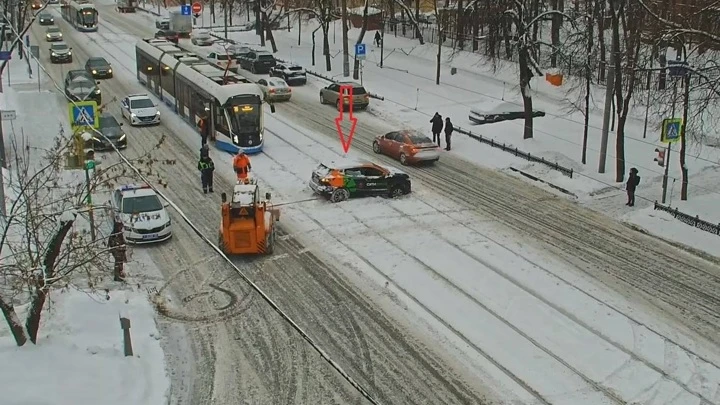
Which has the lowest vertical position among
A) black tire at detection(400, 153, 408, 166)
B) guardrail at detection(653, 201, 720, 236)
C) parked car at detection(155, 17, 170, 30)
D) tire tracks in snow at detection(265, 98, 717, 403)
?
tire tracks in snow at detection(265, 98, 717, 403)

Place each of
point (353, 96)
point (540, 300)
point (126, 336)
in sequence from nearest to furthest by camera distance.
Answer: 1. point (126, 336)
2. point (540, 300)
3. point (353, 96)

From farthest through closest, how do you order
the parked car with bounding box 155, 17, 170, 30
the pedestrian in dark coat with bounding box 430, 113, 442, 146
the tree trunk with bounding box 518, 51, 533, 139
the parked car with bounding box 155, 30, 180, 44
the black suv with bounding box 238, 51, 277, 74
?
the parked car with bounding box 155, 17, 170, 30 < the parked car with bounding box 155, 30, 180, 44 < the black suv with bounding box 238, 51, 277, 74 < the tree trunk with bounding box 518, 51, 533, 139 < the pedestrian in dark coat with bounding box 430, 113, 442, 146

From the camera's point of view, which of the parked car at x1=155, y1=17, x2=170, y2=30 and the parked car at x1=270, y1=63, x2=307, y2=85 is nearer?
the parked car at x1=270, y1=63, x2=307, y2=85

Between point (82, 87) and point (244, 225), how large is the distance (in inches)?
845

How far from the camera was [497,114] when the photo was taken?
37.0 meters

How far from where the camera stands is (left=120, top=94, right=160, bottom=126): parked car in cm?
3544

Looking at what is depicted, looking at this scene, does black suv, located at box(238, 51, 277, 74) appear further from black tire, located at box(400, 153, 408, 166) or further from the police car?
the police car

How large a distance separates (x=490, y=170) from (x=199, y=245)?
12.2 meters

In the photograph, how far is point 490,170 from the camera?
2998 cm

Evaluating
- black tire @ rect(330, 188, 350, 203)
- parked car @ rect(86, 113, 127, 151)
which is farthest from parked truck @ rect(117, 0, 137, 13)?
black tire @ rect(330, 188, 350, 203)

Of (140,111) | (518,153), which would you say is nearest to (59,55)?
(140,111)

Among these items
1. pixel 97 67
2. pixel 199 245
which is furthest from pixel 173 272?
pixel 97 67

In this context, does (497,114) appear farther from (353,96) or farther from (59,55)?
(59,55)

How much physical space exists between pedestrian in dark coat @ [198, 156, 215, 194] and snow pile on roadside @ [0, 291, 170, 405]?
895 centimetres
